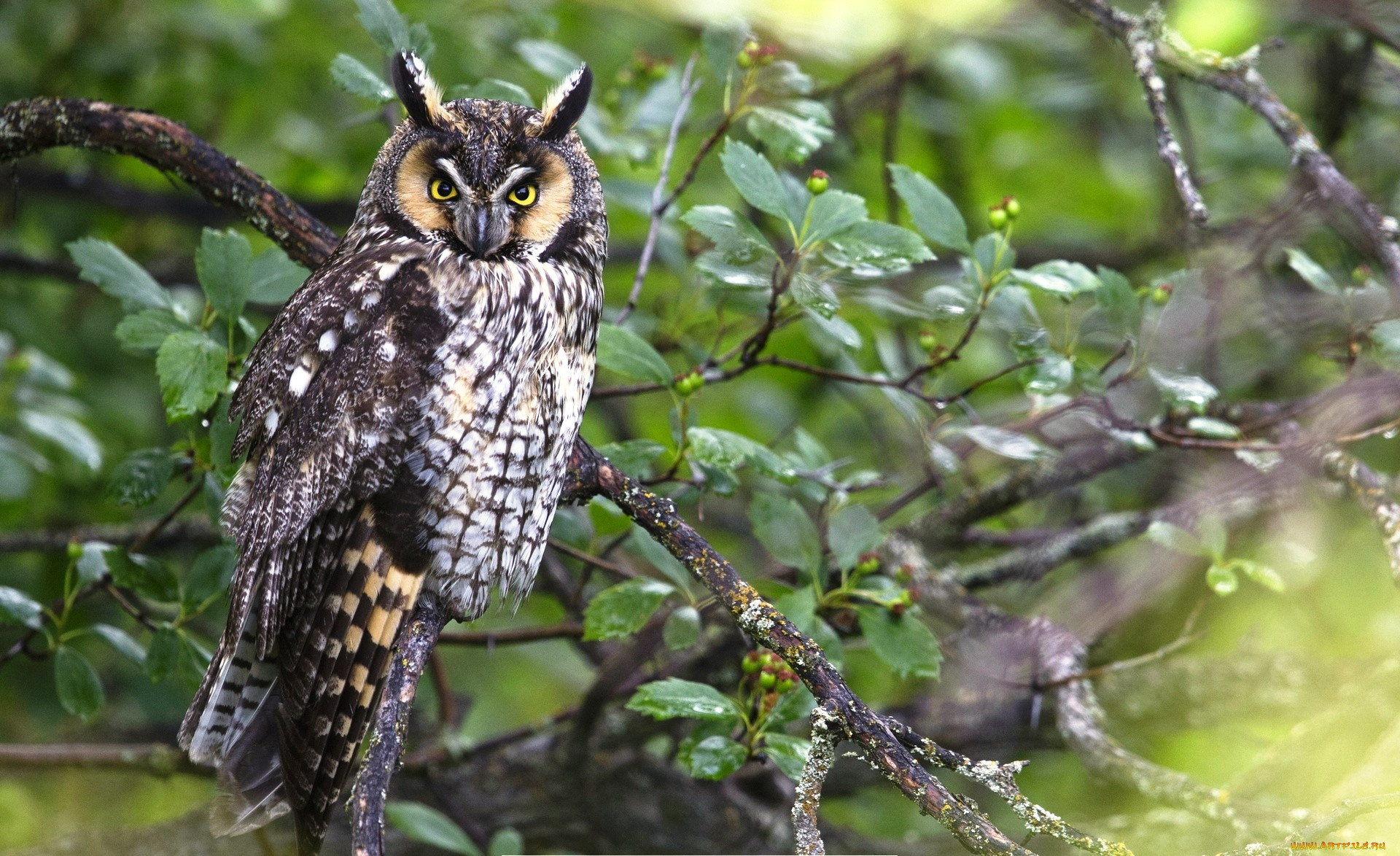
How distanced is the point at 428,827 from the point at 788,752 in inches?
33.7

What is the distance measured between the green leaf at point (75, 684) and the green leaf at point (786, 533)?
1.30 metres

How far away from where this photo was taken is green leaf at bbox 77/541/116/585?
7.18ft

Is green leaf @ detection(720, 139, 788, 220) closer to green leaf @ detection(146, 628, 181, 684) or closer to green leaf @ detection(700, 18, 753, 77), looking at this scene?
green leaf @ detection(700, 18, 753, 77)

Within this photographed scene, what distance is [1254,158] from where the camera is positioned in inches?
134

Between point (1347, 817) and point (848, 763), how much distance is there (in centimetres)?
168

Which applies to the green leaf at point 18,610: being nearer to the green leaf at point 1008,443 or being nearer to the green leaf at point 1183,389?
the green leaf at point 1008,443

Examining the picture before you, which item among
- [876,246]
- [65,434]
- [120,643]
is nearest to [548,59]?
[876,246]

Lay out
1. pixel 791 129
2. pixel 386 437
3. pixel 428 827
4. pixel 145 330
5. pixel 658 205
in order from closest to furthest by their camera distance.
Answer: pixel 386 437 → pixel 145 330 → pixel 791 129 → pixel 428 827 → pixel 658 205

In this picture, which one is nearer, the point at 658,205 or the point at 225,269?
→ the point at 225,269

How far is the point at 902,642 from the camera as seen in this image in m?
1.99

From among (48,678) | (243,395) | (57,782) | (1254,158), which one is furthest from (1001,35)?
(57,782)

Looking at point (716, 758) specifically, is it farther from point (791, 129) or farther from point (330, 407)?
point (791, 129)

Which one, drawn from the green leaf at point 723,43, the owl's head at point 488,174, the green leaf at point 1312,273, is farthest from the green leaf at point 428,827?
the green leaf at point 1312,273

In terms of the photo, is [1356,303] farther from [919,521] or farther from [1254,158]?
[1254,158]
